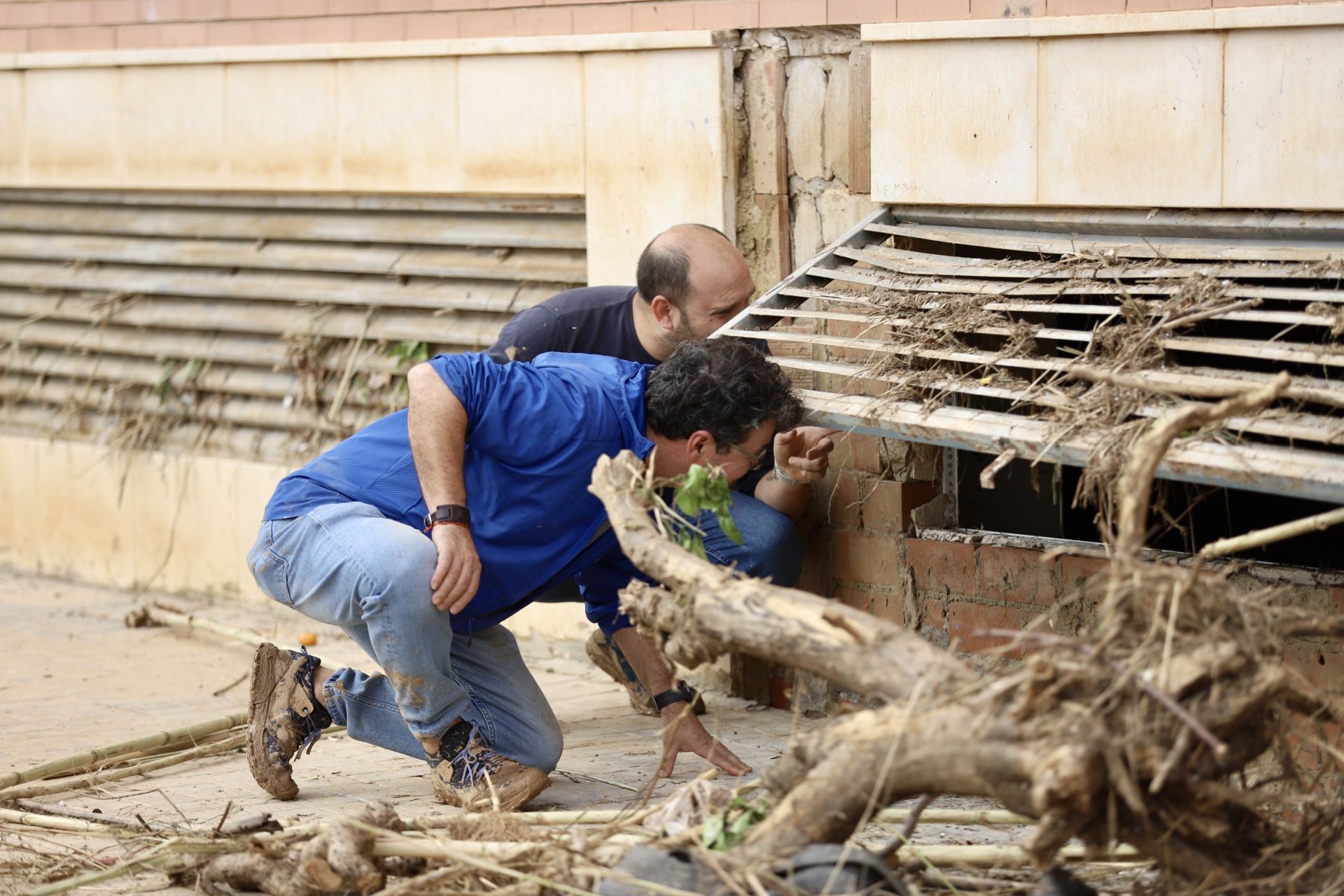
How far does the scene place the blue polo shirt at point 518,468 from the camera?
4117 millimetres

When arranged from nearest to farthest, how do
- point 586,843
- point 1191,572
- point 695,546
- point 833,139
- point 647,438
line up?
1. point 1191,572
2. point 586,843
3. point 695,546
4. point 647,438
5. point 833,139

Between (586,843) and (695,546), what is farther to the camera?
(695,546)

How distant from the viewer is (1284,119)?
Answer: 402 cm

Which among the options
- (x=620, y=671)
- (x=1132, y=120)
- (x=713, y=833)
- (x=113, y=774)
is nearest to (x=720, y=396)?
(x=713, y=833)

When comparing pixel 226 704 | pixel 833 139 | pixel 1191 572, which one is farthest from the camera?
pixel 226 704

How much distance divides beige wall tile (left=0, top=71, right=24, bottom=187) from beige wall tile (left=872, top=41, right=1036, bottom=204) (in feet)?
15.8

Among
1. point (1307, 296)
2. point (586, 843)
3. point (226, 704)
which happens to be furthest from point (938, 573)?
point (226, 704)

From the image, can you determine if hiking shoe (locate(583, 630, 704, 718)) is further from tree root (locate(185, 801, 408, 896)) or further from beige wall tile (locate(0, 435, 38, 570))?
beige wall tile (locate(0, 435, 38, 570))

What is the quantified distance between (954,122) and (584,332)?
52.0 inches

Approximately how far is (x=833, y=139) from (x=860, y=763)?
2.77 metres

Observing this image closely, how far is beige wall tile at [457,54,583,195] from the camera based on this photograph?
5.85m

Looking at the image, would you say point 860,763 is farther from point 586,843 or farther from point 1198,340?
point 1198,340

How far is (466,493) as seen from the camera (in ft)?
13.6

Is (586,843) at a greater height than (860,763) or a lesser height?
lesser
